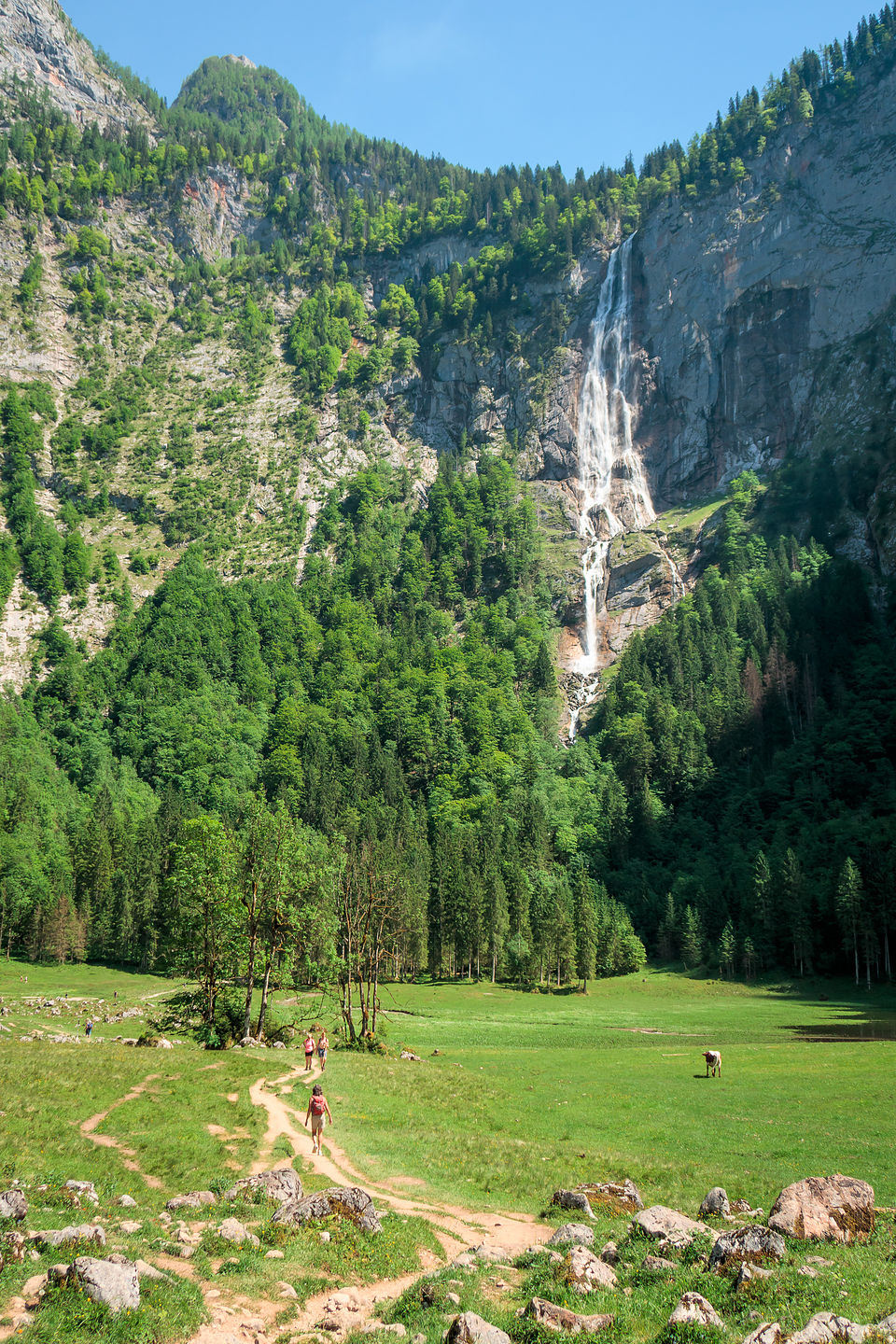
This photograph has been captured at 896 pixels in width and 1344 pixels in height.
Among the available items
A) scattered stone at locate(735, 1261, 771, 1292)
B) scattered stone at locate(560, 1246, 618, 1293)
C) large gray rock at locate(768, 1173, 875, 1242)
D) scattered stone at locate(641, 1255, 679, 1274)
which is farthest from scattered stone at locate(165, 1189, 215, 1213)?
large gray rock at locate(768, 1173, 875, 1242)

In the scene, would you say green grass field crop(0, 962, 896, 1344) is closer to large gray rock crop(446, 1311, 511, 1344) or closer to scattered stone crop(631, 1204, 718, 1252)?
large gray rock crop(446, 1311, 511, 1344)

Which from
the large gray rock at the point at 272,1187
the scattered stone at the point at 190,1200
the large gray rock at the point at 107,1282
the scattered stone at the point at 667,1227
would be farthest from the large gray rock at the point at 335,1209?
the large gray rock at the point at 107,1282

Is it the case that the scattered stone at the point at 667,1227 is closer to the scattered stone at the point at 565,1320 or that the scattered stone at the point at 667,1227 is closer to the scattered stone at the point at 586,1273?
the scattered stone at the point at 586,1273

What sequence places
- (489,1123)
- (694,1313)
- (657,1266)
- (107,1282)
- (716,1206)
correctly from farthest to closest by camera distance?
1. (489,1123)
2. (716,1206)
3. (657,1266)
4. (107,1282)
5. (694,1313)

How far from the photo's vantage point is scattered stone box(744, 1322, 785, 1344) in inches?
482

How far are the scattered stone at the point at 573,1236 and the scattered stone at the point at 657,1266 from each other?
2.25 m

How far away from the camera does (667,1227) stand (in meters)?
18.6

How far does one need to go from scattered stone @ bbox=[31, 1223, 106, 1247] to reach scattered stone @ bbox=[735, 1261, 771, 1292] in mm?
11596

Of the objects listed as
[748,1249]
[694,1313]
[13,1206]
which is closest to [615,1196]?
[748,1249]

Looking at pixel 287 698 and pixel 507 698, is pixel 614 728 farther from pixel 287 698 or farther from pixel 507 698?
pixel 287 698

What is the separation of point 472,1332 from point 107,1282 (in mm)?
6042

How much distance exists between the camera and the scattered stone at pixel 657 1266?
52.5 ft

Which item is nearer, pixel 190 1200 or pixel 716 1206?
pixel 190 1200

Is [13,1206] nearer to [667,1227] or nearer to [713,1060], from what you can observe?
[667,1227]
